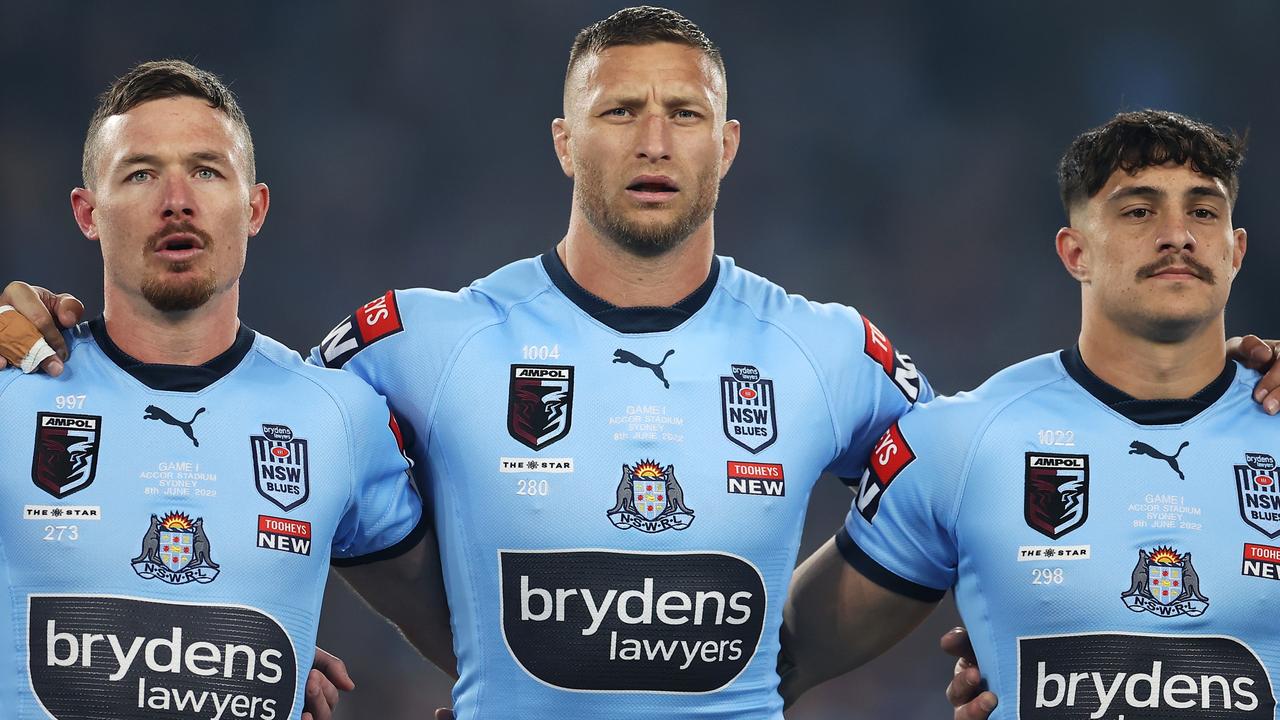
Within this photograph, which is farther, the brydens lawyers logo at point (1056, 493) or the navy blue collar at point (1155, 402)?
the navy blue collar at point (1155, 402)

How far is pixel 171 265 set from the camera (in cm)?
360

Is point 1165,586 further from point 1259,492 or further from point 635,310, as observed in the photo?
point 635,310

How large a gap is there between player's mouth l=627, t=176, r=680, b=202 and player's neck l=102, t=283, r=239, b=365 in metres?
1.09

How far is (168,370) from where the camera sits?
367 centimetres

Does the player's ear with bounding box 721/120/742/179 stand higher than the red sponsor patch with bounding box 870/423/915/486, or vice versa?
the player's ear with bounding box 721/120/742/179

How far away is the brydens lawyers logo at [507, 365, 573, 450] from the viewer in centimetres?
386

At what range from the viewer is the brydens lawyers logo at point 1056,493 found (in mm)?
3754

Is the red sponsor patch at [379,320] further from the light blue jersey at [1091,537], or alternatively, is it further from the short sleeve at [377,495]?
Answer: the light blue jersey at [1091,537]

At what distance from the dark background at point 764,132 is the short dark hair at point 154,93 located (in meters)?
5.81

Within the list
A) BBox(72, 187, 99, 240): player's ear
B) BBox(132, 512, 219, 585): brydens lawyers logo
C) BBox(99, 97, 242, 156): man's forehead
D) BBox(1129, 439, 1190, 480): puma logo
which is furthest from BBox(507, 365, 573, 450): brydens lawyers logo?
BBox(1129, 439, 1190, 480): puma logo

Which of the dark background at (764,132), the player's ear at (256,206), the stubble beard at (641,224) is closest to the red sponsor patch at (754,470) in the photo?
the stubble beard at (641,224)

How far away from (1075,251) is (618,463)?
4.63ft

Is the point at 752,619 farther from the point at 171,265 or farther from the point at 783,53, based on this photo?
the point at 783,53

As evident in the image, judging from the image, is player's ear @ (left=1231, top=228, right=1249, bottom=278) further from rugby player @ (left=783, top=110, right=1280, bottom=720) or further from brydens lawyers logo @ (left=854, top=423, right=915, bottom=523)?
brydens lawyers logo @ (left=854, top=423, right=915, bottom=523)
